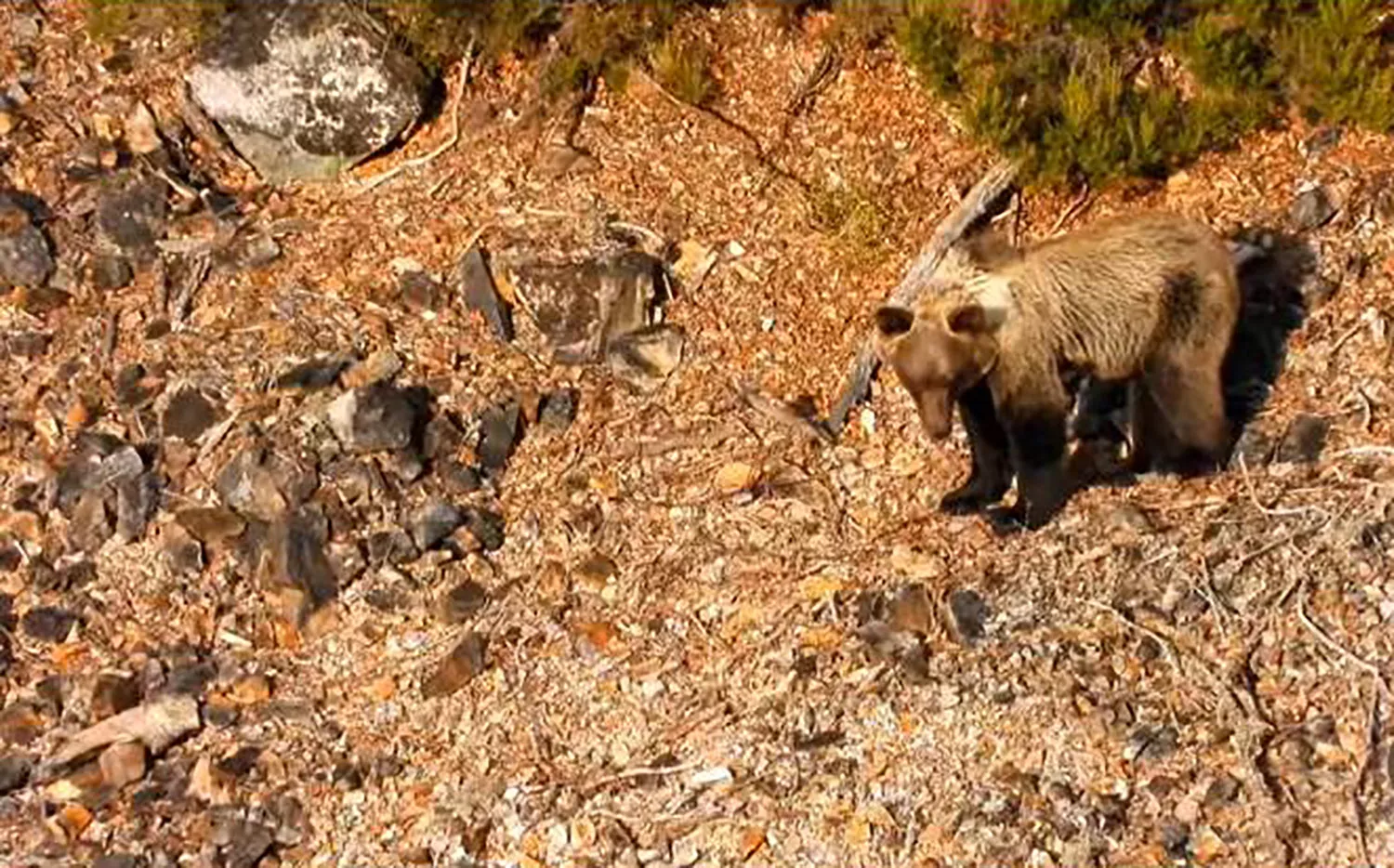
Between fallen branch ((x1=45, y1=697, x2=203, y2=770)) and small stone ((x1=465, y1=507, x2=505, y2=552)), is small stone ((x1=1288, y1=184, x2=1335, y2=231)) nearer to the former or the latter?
small stone ((x1=465, y1=507, x2=505, y2=552))

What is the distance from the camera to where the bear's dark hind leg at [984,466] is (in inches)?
269

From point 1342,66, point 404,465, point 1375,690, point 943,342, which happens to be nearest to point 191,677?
point 404,465

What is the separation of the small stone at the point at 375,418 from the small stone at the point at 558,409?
0.43 metres

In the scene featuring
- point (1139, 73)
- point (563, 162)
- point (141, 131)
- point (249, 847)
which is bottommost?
point (249, 847)

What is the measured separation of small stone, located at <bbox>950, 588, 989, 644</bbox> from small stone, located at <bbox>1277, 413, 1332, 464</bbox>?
3.78 feet

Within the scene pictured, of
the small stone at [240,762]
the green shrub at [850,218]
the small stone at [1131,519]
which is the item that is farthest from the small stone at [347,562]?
the small stone at [1131,519]

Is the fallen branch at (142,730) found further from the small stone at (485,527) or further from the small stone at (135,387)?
the small stone at (135,387)

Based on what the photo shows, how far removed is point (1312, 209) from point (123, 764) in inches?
178

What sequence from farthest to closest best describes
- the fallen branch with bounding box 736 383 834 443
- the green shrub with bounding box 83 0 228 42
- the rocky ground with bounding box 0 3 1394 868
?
the green shrub with bounding box 83 0 228 42 < the fallen branch with bounding box 736 383 834 443 < the rocky ground with bounding box 0 3 1394 868

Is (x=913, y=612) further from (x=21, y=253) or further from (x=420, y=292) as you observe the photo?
(x=21, y=253)

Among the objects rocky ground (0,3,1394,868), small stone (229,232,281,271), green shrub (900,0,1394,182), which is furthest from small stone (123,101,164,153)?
green shrub (900,0,1394,182)

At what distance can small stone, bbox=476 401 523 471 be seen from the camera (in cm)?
730

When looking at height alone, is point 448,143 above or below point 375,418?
above

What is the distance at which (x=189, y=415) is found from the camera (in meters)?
7.43
